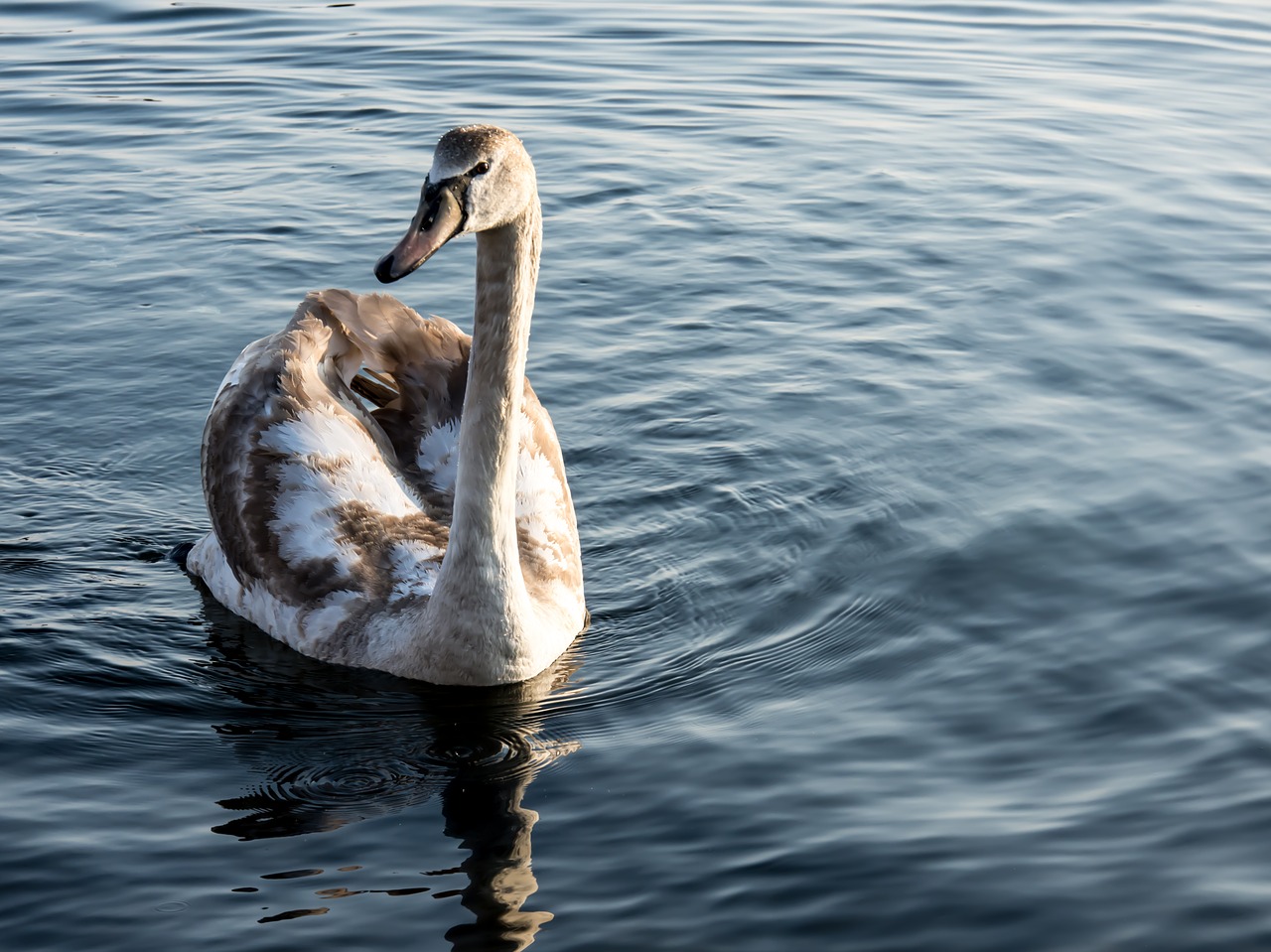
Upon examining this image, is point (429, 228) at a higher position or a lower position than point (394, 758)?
higher

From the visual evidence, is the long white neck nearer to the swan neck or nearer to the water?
the swan neck

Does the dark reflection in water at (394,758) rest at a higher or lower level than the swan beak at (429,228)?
lower

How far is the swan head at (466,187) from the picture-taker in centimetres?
723

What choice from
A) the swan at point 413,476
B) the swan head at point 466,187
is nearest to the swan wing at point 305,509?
the swan at point 413,476

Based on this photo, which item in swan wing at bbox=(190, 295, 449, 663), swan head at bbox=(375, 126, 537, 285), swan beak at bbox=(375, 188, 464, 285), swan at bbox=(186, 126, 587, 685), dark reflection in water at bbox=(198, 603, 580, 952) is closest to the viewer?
Answer: dark reflection in water at bbox=(198, 603, 580, 952)

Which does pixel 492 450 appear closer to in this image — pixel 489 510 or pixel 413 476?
pixel 489 510

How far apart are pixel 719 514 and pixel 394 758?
336 centimetres

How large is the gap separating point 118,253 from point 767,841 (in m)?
9.58

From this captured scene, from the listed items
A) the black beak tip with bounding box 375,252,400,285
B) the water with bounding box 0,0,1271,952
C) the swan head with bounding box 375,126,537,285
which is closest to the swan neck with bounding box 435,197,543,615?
the swan head with bounding box 375,126,537,285

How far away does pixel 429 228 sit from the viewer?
7238 millimetres

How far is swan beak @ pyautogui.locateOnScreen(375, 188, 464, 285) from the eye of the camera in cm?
703

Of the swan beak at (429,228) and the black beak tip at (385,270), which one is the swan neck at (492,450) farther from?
the black beak tip at (385,270)

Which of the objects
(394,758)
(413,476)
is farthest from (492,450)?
(413,476)

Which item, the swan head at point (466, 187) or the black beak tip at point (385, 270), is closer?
the black beak tip at point (385, 270)
